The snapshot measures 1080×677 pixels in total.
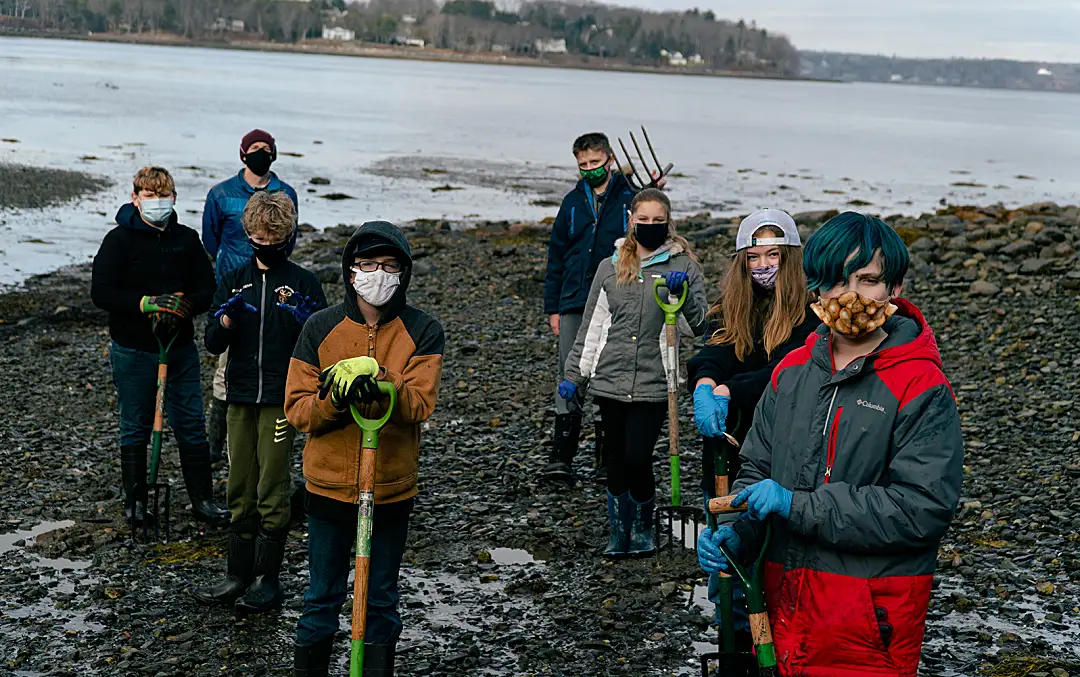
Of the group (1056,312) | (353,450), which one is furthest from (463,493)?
(1056,312)

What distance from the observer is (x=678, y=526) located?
27.7 feet

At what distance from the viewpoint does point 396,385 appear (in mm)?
4941

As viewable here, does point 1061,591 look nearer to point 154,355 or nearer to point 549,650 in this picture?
point 549,650

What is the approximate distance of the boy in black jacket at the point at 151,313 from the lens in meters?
7.62

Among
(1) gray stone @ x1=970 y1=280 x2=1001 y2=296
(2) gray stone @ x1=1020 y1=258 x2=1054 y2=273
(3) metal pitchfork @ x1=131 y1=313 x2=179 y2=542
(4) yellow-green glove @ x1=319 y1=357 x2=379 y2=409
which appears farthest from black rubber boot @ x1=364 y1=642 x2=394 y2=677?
(2) gray stone @ x1=1020 y1=258 x2=1054 y2=273

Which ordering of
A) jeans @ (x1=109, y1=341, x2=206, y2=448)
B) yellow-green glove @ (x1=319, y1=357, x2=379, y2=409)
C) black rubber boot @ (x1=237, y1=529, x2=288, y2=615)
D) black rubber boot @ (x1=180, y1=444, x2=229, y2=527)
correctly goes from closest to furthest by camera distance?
yellow-green glove @ (x1=319, y1=357, x2=379, y2=409) < black rubber boot @ (x1=237, y1=529, x2=288, y2=615) < jeans @ (x1=109, y1=341, x2=206, y2=448) < black rubber boot @ (x1=180, y1=444, x2=229, y2=527)

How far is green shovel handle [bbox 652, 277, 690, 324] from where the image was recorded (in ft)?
23.5

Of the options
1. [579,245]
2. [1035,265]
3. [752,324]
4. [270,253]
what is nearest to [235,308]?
[270,253]

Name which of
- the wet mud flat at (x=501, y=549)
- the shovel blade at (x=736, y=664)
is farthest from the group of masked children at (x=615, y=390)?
the shovel blade at (x=736, y=664)

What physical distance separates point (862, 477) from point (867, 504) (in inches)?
5.0

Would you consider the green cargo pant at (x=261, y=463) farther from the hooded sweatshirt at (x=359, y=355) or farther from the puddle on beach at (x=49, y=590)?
the hooded sweatshirt at (x=359, y=355)

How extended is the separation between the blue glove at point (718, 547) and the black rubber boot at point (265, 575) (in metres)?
3.41

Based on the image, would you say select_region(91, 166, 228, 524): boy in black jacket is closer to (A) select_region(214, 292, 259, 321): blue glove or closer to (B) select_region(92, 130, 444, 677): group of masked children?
(B) select_region(92, 130, 444, 677): group of masked children

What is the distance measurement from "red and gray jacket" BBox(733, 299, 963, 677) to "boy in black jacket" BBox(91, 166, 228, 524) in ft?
16.2
